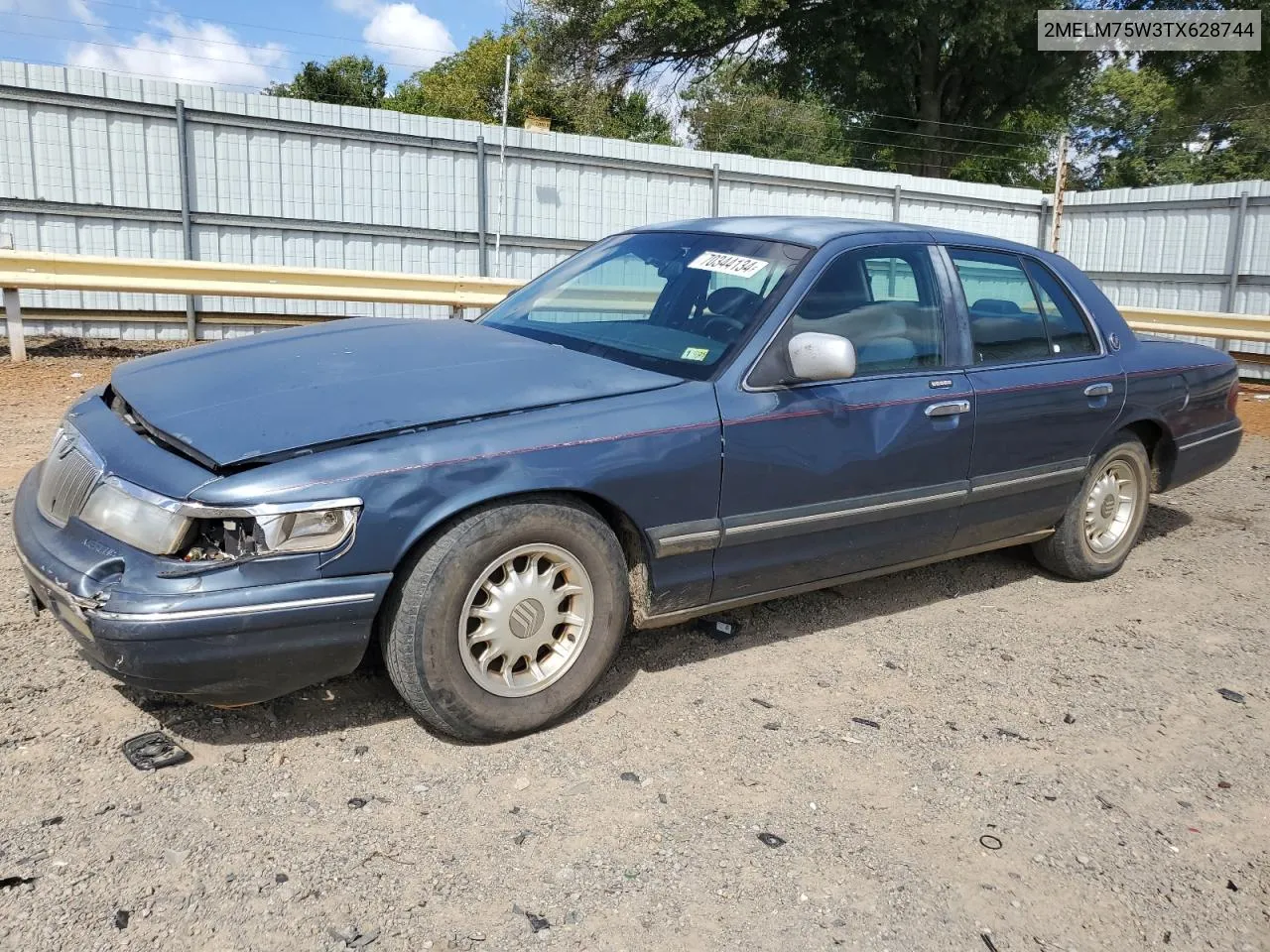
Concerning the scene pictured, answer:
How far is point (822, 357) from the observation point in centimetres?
349

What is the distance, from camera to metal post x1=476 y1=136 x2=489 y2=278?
1264 centimetres

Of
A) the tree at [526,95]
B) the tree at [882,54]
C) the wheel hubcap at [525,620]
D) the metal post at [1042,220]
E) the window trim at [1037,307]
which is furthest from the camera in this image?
the tree at [526,95]

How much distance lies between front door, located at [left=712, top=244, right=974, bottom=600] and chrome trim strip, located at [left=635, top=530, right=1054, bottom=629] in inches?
1.3

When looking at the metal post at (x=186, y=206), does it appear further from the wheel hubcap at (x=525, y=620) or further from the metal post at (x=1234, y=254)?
the metal post at (x=1234, y=254)

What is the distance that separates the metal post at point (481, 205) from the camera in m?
12.6

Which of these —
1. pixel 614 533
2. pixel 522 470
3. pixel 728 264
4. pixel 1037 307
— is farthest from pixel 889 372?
pixel 522 470

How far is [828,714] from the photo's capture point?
11.7ft

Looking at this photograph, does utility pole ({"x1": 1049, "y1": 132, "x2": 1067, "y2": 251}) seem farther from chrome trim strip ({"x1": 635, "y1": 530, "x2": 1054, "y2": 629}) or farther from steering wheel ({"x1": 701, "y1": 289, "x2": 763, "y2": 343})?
steering wheel ({"x1": 701, "y1": 289, "x2": 763, "y2": 343})

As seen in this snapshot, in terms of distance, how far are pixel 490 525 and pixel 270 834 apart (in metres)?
0.99

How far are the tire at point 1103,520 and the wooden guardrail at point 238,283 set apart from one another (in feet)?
19.9

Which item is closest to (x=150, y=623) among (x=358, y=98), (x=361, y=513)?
(x=361, y=513)

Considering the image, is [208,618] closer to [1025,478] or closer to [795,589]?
[795,589]

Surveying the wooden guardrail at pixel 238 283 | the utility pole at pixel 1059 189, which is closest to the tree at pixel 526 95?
the utility pole at pixel 1059 189

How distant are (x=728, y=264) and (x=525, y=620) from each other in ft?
5.46
